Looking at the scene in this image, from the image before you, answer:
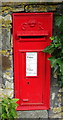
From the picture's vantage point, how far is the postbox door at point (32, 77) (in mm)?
2910

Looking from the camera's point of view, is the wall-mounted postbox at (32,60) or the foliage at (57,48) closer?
the foliage at (57,48)

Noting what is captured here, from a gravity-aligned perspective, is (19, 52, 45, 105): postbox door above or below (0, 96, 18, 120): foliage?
above

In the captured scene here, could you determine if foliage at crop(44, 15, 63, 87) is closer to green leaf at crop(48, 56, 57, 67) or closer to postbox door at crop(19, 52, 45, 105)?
green leaf at crop(48, 56, 57, 67)

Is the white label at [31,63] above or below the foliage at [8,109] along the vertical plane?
above

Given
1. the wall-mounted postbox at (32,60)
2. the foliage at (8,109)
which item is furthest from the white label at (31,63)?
the foliage at (8,109)

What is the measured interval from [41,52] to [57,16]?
0.57 m

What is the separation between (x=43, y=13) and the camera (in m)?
2.80

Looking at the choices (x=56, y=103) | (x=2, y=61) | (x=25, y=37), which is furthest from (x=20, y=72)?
(x=56, y=103)

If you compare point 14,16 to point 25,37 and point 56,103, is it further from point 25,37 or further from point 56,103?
point 56,103

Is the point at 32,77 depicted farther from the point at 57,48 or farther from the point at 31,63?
the point at 57,48

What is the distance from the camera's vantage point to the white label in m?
2.90

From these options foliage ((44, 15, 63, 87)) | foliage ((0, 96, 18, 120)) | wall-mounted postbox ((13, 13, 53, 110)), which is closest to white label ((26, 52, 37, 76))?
wall-mounted postbox ((13, 13, 53, 110))

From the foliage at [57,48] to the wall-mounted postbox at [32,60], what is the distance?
0.39 feet

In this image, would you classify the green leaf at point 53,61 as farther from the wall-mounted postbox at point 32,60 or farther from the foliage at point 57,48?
the wall-mounted postbox at point 32,60
